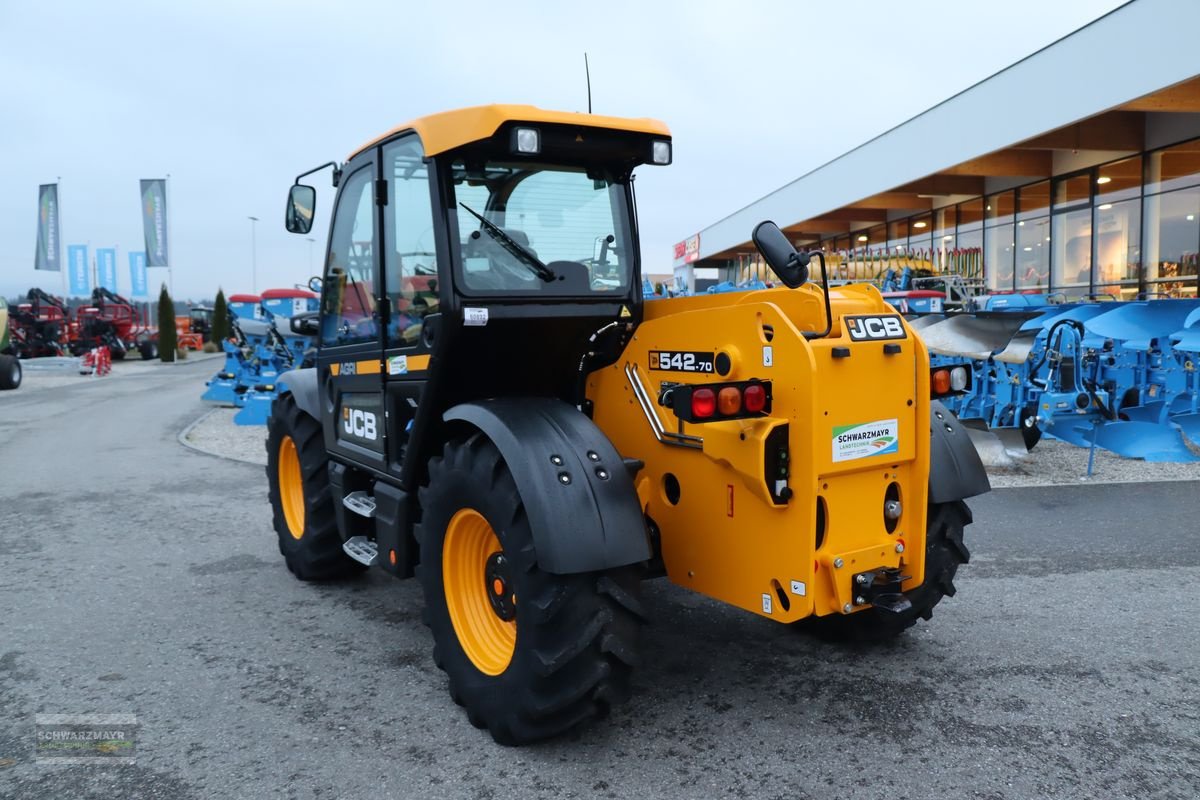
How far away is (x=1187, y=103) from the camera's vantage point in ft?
43.4

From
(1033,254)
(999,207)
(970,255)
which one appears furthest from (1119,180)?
(970,255)

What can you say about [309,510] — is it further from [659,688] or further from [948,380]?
[948,380]

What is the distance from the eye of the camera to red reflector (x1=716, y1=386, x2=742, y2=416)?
302 cm

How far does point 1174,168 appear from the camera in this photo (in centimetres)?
1512

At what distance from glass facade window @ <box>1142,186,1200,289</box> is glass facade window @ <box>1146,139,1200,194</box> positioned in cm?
14

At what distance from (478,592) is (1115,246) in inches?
647

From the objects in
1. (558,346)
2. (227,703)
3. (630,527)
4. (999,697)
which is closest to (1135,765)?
(999,697)

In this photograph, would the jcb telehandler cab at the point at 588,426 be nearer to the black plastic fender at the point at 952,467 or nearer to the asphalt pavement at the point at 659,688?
the black plastic fender at the point at 952,467

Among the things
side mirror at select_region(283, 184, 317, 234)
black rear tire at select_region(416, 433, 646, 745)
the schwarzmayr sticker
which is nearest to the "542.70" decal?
the schwarzmayr sticker

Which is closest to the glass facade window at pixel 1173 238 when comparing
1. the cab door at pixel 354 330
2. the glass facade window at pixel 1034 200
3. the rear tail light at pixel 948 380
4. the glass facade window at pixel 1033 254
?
the glass facade window at pixel 1033 254

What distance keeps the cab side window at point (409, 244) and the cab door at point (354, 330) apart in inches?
5.1

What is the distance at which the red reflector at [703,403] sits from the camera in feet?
9.76

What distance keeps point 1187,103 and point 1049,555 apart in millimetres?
10873

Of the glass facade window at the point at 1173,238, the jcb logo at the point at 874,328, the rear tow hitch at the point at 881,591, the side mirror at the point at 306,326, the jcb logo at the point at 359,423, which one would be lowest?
the rear tow hitch at the point at 881,591
